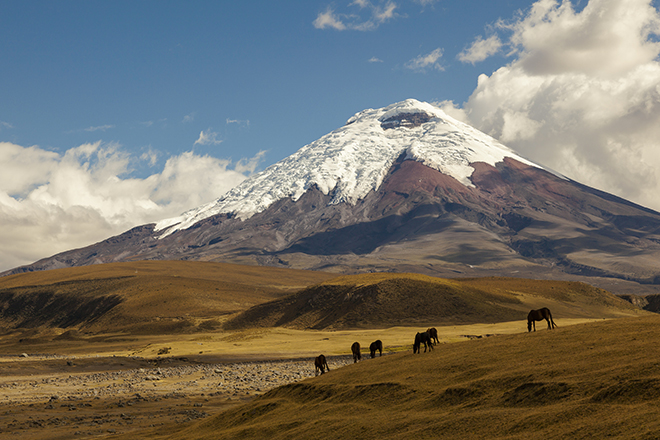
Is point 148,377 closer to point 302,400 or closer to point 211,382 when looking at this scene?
point 211,382

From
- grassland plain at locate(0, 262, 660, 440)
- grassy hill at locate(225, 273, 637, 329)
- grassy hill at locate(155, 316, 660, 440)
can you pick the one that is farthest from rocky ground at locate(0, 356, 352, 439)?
grassy hill at locate(225, 273, 637, 329)

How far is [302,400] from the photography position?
2283 centimetres

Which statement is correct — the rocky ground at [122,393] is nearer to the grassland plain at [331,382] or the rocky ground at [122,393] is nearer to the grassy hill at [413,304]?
the grassland plain at [331,382]

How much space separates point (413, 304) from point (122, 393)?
254 ft

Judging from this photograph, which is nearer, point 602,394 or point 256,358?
point 602,394

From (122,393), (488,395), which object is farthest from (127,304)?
(488,395)

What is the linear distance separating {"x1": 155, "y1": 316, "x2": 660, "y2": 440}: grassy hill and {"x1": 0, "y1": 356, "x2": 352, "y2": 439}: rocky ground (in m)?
5.63

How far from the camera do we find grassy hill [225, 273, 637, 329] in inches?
4149

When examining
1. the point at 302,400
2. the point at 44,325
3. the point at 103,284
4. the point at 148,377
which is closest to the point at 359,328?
the point at 148,377

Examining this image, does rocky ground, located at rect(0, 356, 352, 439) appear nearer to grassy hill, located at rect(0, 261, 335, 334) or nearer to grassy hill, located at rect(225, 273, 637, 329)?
grassy hill, located at rect(225, 273, 637, 329)

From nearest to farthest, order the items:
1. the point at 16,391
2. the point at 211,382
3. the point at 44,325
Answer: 1. the point at 16,391
2. the point at 211,382
3. the point at 44,325

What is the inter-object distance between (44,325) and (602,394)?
551 ft

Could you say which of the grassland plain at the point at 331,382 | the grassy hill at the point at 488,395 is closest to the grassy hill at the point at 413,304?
the grassland plain at the point at 331,382

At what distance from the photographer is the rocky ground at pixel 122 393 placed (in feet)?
90.7
